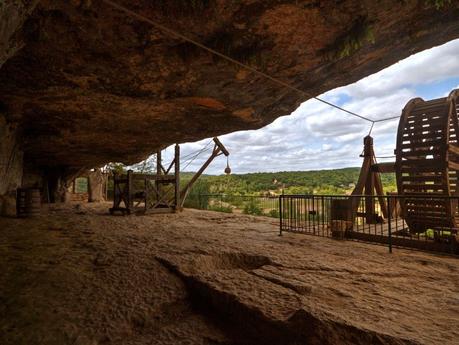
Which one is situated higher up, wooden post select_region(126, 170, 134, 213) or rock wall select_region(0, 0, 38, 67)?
rock wall select_region(0, 0, 38, 67)

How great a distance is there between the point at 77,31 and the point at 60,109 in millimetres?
3703

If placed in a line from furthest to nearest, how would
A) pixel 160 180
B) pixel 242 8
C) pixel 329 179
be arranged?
1. pixel 329 179
2. pixel 160 180
3. pixel 242 8

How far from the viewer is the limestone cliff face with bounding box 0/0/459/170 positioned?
3533mm

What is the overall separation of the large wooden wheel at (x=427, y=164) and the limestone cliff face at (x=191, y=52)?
3081 mm

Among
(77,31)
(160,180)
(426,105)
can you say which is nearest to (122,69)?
(77,31)

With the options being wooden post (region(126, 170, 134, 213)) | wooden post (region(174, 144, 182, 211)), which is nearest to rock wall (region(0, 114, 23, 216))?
wooden post (region(126, 170, 134, 213))

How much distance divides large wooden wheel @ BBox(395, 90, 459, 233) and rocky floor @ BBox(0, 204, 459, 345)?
267 cm

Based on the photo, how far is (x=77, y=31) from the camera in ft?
12.2

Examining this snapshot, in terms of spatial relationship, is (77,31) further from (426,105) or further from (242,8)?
(426,105)

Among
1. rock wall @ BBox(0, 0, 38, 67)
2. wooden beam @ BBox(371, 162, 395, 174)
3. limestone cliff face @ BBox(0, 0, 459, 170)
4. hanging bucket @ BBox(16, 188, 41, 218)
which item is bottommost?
hanging bucket @ BBox(16, 188, 41, 218)

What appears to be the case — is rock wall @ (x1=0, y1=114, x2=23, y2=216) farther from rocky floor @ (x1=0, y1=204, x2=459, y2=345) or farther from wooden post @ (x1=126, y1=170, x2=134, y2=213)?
rocky floor @ (x1=0, y1=204, x2=459, y2=345)

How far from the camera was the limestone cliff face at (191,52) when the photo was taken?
3.53m

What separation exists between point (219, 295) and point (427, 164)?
7216mm

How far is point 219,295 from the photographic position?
304 centimetres
